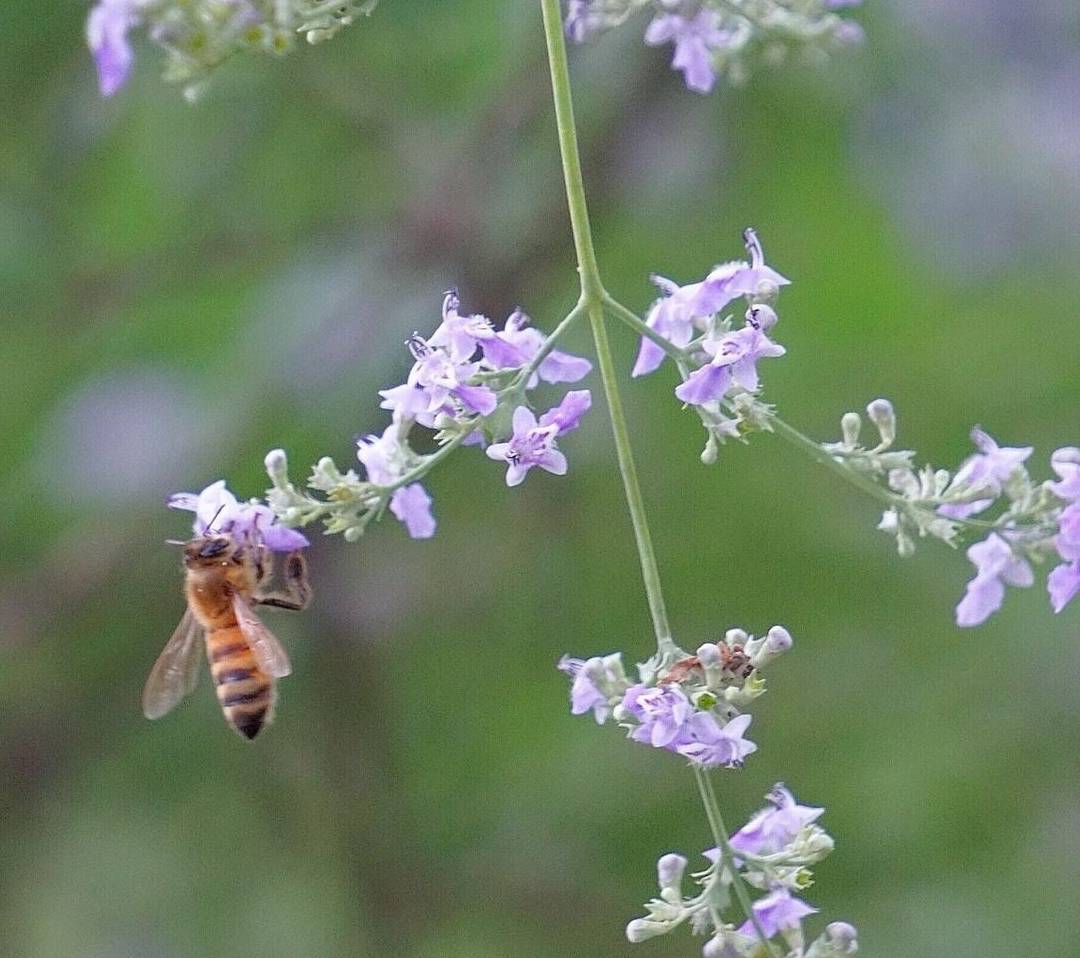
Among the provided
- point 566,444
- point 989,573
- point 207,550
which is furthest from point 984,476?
point 566,444

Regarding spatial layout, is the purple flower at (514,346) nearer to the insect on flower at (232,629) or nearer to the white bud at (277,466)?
the white bud at (277,466)

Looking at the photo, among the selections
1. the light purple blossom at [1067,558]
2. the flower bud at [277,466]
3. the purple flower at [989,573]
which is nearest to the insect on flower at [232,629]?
the flower bud at [277,466]

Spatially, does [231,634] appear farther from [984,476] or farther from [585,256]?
[984,476]

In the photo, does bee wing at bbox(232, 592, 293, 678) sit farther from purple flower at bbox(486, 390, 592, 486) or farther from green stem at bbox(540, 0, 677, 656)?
green stem at bbox(540, 0, 677, 656)

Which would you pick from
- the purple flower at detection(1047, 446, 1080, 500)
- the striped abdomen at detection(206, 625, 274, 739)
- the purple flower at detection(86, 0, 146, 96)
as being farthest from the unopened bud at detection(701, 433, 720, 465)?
the striped abdomen at detection(206, 625, 274, 739)

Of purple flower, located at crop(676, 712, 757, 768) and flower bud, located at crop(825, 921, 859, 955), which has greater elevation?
purple flower, located at crop(676, 712, 757, 768)

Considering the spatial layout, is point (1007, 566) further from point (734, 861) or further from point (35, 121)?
point (35, 121)
